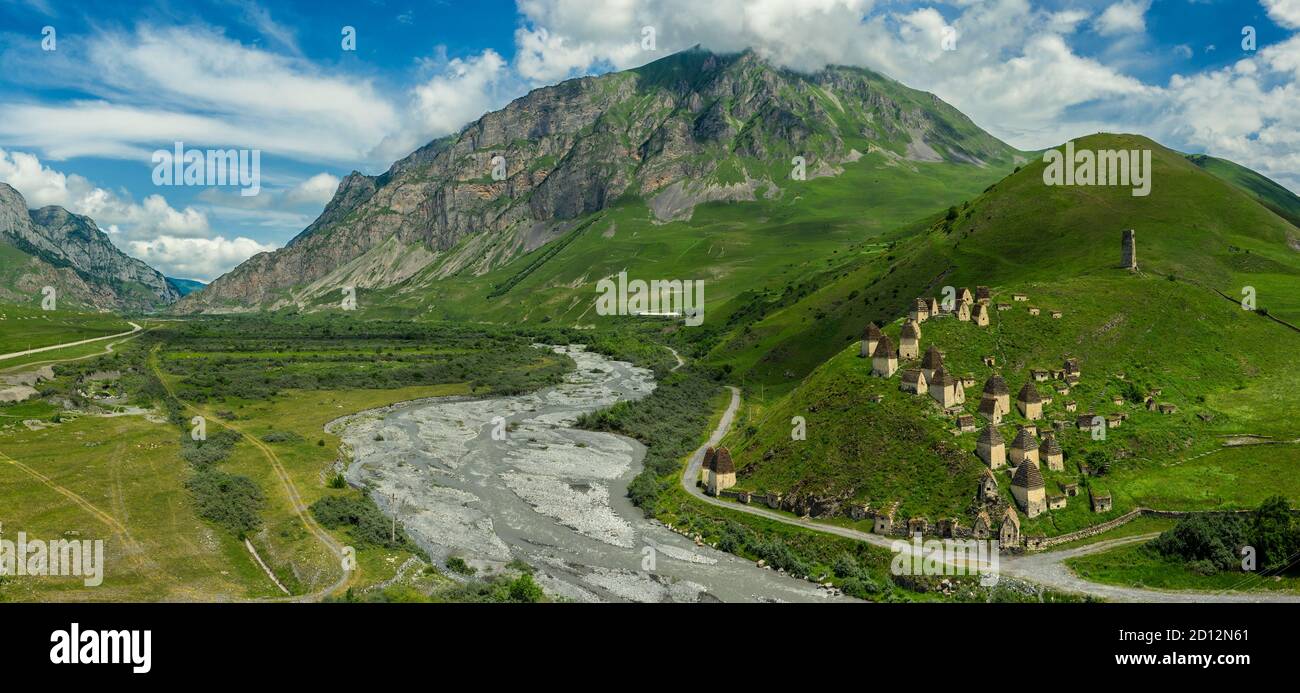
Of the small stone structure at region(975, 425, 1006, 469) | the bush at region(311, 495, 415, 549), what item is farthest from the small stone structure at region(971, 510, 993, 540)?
the bush at region(311, 495, 415, 549)

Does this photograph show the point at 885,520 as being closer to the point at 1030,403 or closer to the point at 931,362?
the point at 1030,403

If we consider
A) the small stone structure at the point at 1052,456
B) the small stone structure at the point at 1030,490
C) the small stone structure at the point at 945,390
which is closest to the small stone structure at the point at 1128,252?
the small stone structure at the point at 945,390

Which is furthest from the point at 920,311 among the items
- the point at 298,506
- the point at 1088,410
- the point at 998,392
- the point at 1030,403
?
the point at 298,506

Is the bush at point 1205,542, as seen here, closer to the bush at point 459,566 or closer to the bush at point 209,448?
the bush at point 459,566

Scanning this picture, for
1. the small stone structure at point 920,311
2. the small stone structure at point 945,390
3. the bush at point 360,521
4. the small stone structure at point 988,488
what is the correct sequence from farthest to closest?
the small stone structure at point 920,311
the small stone structure at point 945,390
the bush at point 360,521
the small stone structure at point 988,488

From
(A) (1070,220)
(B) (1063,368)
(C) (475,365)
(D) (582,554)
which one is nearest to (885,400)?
(B) (1063,368)

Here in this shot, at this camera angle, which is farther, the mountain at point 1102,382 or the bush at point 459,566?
the mountain at point 1102,382

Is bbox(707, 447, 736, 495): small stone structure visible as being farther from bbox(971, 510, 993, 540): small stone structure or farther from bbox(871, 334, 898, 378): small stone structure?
bbox(971, 510, 993, 540): small stone structure

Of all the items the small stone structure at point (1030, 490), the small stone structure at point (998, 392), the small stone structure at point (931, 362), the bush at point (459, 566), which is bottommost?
the bush at point (459, 566)
